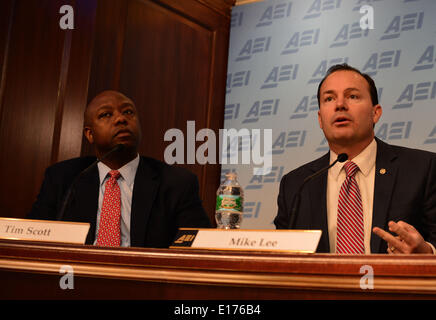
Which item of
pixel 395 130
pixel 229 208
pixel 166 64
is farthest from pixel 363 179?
pixel 166 64

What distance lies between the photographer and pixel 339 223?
187 centimetres

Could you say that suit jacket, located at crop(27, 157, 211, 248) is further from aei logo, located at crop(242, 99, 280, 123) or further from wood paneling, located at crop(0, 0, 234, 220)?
aei logo, located at crop(242, 99, 280, 123)

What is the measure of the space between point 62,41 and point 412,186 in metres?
2.24

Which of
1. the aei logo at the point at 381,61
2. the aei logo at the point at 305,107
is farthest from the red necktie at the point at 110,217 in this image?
the aei logo at the point at 381,61

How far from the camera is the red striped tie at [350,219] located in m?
1.79

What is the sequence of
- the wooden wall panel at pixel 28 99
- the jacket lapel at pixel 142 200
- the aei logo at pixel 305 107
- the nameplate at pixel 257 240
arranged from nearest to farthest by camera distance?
the nameplate at pixel 257 240 < the jacket lapel at pixel 142 200 < the wooden wall panel at pixel 28 99 < the aei logo at pixel 305 107

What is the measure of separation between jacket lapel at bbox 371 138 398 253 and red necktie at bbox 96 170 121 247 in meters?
0.97

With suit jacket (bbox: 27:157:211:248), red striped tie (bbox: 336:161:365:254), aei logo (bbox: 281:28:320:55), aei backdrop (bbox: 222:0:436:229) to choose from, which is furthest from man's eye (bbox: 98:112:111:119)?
aei logo (bbox: 281:28:320:55)

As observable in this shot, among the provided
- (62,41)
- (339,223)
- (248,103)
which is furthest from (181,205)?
(248,103)

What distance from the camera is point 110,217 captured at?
218 cm

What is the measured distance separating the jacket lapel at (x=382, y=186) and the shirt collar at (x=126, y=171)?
3.38 ft

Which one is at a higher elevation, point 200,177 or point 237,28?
point 237,28

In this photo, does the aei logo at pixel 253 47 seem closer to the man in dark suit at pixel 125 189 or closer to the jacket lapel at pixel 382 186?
the man in dark suit at pixel 125 189
